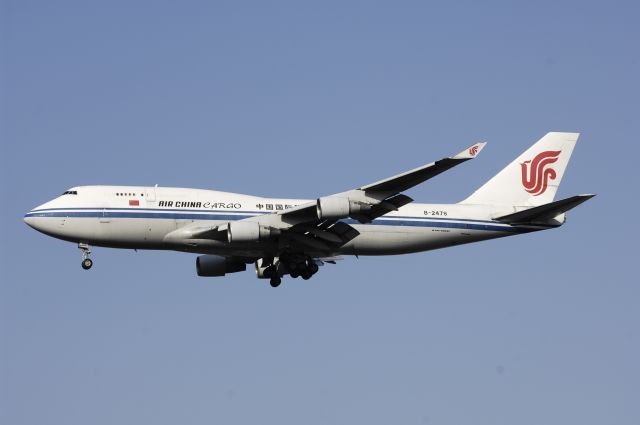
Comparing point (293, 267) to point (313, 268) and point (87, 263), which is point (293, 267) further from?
point (87, 263)

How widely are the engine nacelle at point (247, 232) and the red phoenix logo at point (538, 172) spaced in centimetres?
1516

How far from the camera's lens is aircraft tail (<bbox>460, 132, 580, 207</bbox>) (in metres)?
58.4

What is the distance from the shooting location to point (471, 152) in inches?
1826

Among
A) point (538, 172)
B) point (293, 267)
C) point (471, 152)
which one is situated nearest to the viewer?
point (471, 152)

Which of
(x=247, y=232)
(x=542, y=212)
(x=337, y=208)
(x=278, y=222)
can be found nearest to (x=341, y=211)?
(x=337, y=208)

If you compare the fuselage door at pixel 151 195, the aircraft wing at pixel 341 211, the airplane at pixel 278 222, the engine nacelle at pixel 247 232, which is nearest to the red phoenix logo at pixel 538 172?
the airplane at pixel 278 222

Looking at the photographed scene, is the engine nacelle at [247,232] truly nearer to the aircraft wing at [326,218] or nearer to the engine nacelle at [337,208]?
the aircraft wing at [326,218]

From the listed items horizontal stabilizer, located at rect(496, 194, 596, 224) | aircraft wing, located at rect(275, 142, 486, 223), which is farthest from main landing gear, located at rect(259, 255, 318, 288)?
horizontal stabilizer, located at rect(496, 194, 596, 224)

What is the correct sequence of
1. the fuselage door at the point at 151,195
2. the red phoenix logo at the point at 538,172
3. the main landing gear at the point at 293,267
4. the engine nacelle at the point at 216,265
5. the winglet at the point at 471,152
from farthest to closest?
the red phoenix logo at the point at 538,172
the engine nacelle at the point at 216,265
the main landing gear at the point at 293,267
the fuselage door at the point at 151,195
the winglet at the point at 471,152

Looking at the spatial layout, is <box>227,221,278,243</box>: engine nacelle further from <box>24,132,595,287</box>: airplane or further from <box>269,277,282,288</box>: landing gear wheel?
<box>269,277,282,288</box>: landing gear wheel

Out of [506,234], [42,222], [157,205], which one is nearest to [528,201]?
[506,234]

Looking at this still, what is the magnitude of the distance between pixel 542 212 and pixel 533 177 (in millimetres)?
4741

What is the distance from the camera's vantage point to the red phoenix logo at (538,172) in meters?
59.1

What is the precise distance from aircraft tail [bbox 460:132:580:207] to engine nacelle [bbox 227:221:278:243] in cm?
1181
